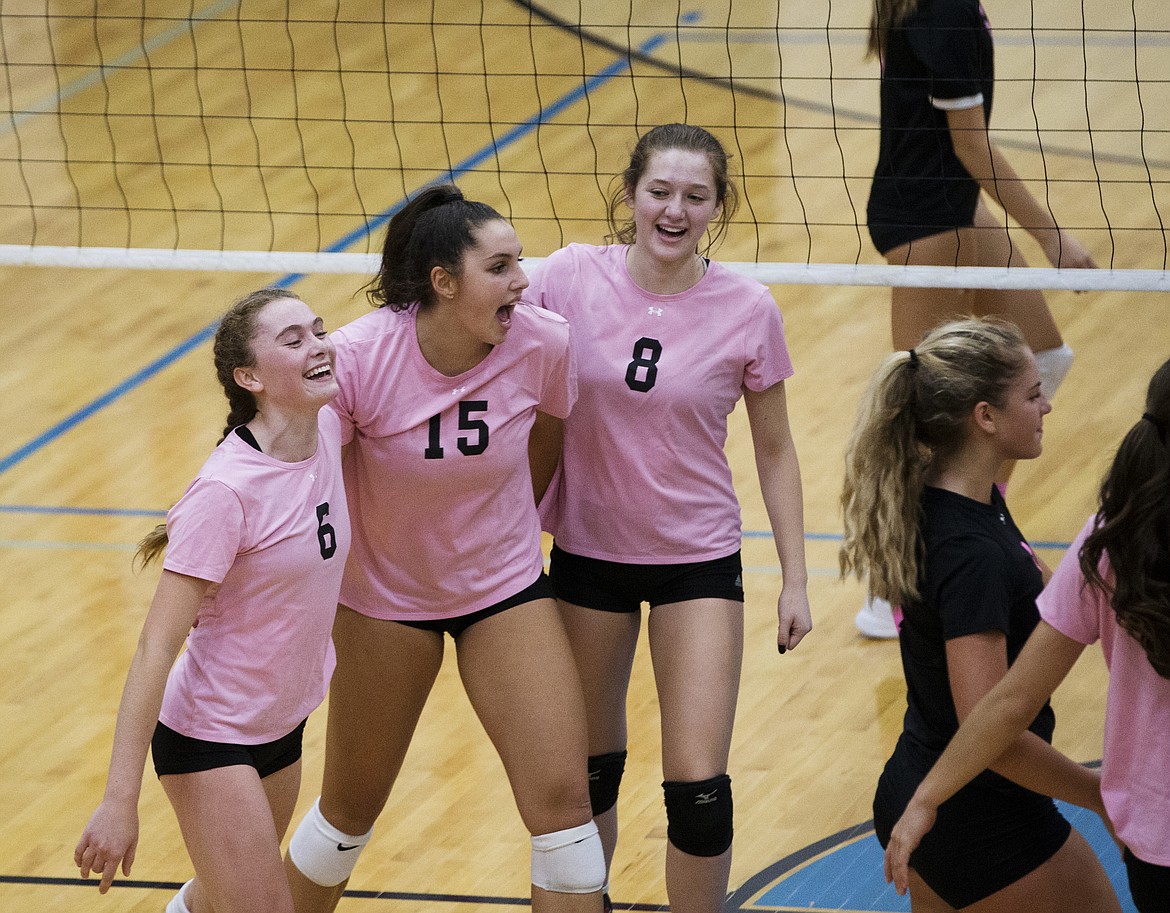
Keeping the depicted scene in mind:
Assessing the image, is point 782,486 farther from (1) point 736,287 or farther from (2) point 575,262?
(2) point 575,262

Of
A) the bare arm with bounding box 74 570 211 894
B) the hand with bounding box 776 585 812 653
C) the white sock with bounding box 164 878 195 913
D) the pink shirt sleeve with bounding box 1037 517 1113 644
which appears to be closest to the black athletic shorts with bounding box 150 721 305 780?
the bare arm with bounding box 74 570 211 894

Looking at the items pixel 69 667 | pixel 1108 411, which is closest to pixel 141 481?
pixel 69 667

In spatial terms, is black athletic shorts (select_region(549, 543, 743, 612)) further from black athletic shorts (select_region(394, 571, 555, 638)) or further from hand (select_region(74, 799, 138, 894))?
hand (select_region(74, 799, 138, 894))

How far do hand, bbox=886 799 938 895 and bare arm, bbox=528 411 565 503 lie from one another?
1.21 meters

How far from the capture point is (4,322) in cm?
802

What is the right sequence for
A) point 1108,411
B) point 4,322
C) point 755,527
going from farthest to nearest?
1. point 4,322
2. point 1108,411
3. point 755,527

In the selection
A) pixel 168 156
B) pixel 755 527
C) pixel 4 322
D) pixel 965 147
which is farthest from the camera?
pixel 168 156

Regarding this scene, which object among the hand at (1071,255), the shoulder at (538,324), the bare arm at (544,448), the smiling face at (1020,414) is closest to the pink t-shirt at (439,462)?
the shoulder at (538,324)

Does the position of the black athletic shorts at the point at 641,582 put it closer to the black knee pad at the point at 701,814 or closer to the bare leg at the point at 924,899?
the black knee pad at the point at 701,814

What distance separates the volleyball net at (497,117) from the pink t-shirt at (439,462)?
→ 13.5ft

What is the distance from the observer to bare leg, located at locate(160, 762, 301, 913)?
324 cm

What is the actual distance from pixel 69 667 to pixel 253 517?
2.63 meters

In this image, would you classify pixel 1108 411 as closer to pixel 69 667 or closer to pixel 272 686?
pixel 69 667

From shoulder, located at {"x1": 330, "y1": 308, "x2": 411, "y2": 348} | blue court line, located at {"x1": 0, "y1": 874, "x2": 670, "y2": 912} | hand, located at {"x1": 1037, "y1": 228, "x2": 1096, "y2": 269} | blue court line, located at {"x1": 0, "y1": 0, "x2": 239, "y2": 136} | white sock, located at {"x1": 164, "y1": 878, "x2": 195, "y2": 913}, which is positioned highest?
shoulder, located at {"x1": 330, "y1": 308, "x2": 411, "y2": 348}
